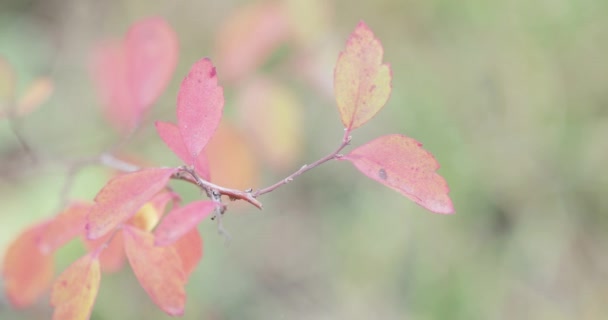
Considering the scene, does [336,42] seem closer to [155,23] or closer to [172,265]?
[155,23]

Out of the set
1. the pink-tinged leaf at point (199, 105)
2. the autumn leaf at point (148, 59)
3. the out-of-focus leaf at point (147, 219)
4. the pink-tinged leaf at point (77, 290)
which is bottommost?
the pink-tinged leaf at point (77, 290)

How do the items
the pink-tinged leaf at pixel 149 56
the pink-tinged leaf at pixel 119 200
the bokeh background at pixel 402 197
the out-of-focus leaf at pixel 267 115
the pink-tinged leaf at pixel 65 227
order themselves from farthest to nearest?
the bokeh background at pixel 402 197, the out-of-focus leaf at pixel 267 115, the pink-tinged leaf at pixel 149 56, the pink-tinged leaf at pixel 65 227, the pink-tinged leaf at pixel 119 200

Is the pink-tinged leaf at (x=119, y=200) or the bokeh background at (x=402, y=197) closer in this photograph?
the pink-tinged leaf at (x=119, y=200)

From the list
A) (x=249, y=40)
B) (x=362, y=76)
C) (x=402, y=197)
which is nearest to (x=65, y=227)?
(x=362, y=76)

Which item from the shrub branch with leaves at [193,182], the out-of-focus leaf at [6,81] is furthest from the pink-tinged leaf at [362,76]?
the out-of-focus leaf at [6,81]

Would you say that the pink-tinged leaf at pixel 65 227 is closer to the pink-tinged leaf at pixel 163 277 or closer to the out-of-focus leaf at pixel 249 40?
the pink-tinged leaf at pixel 163 277

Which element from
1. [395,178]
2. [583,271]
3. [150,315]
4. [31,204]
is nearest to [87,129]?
[31,204]
